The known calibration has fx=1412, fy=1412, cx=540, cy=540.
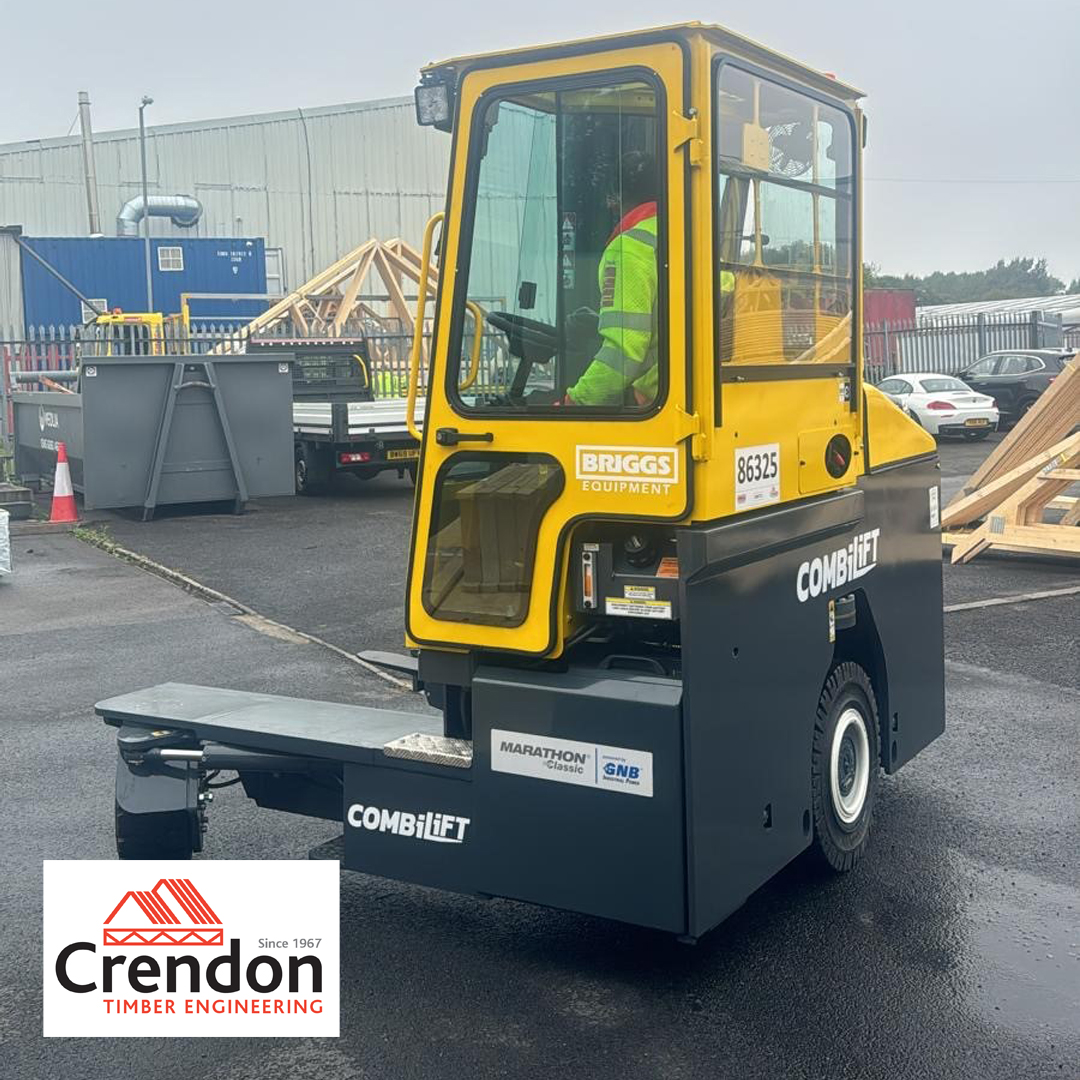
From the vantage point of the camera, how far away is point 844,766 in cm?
520

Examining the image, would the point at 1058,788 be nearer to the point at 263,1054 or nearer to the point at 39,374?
the point at 263,1054

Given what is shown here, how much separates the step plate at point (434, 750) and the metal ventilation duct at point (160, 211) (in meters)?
37.3

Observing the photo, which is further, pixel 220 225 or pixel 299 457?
pixel 220 225

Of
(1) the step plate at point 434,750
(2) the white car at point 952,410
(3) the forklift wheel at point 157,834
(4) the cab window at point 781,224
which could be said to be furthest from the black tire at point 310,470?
(1) the step plate at point 434,750

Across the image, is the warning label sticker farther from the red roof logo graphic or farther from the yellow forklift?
the red roof logo graphic

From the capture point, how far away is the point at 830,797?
194 inches

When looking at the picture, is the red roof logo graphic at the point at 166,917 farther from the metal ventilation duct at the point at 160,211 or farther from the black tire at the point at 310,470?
the metal ventilation duct at the point at 160,211

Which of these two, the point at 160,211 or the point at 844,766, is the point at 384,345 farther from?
the point at 844,766

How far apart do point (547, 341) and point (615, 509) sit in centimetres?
58

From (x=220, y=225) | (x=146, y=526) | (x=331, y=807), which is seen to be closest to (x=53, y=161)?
(x=220, y=225)

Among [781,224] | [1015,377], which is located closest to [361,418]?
[781,224]

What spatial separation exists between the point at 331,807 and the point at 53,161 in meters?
40.9

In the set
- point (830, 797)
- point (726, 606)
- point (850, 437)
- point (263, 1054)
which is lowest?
point (263, 1054)

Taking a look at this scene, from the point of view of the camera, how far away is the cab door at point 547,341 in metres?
4.09
